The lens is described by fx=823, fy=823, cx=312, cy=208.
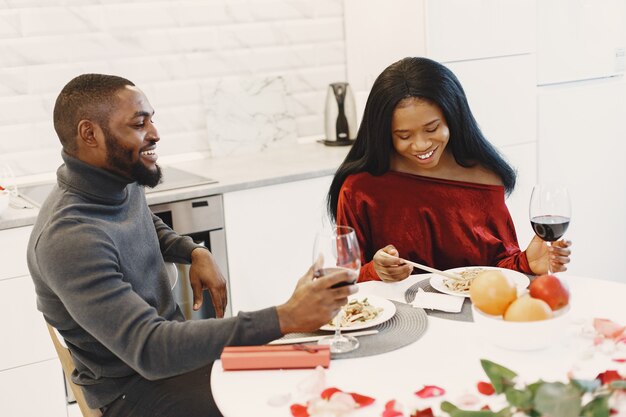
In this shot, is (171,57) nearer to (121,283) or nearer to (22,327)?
(22,327)

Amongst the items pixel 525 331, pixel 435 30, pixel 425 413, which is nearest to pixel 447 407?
pixel 425 413

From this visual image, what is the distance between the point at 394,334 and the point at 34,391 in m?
1.68

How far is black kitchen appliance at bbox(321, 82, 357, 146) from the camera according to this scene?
3.71 meters

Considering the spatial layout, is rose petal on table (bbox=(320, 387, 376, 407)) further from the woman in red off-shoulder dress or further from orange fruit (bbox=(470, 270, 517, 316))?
the woman in red off-shoulder dress

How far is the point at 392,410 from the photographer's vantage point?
4.45ft

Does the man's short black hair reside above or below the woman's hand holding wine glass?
above

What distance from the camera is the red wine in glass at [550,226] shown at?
1.79m

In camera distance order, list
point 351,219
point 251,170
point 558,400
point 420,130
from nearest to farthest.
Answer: point 558,400 → point 420,130 → point 351,219 → point 251,170

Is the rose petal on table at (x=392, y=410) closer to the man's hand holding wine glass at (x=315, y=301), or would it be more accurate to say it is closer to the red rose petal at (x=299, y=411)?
the red rose petal at (x=299, y=411)

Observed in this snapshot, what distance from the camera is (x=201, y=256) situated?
216cm

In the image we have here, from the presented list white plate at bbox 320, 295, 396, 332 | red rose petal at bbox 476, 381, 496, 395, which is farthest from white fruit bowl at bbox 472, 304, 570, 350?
white plate at bbox 320, 295, 396, 332

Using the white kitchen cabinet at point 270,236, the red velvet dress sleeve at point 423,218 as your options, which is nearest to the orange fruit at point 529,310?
the red velvet dress sleeve at point 423,218

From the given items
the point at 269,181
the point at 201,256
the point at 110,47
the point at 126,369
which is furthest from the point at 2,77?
the point at 126,369

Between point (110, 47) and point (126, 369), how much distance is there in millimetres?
1860
